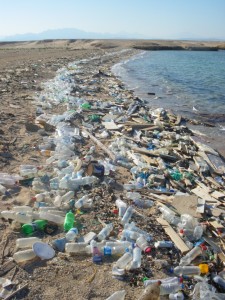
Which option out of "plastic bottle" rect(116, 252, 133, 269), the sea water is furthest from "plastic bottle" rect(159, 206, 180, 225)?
the sea water

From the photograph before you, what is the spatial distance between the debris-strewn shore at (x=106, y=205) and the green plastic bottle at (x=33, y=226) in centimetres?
1

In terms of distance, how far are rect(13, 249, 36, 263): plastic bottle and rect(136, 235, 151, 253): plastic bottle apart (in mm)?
1380

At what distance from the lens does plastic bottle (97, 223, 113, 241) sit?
14.7 feet

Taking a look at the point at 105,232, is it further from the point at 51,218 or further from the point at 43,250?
the point at 43,250

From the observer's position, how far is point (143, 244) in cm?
436

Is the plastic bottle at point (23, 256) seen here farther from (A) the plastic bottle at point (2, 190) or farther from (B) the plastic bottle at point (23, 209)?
(A) the plastic bottle at point (2, 190)

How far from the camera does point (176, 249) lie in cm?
444

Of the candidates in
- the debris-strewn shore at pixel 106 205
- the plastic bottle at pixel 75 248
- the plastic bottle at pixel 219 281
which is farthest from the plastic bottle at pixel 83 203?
the plastic bottle at pixel 219 281

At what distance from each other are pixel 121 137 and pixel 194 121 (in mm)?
4877

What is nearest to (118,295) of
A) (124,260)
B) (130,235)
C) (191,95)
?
(124,260)

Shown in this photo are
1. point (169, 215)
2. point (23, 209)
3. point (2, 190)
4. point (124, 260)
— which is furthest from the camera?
point (2, 190)

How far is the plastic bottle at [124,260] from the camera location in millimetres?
3997

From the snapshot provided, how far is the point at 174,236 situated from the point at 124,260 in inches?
37.8

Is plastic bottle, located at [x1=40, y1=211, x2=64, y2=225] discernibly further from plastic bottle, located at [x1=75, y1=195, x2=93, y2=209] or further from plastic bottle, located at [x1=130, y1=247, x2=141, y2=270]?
plastic bottle, located at [x1=130, y1=247, x2=141, y2=270]
